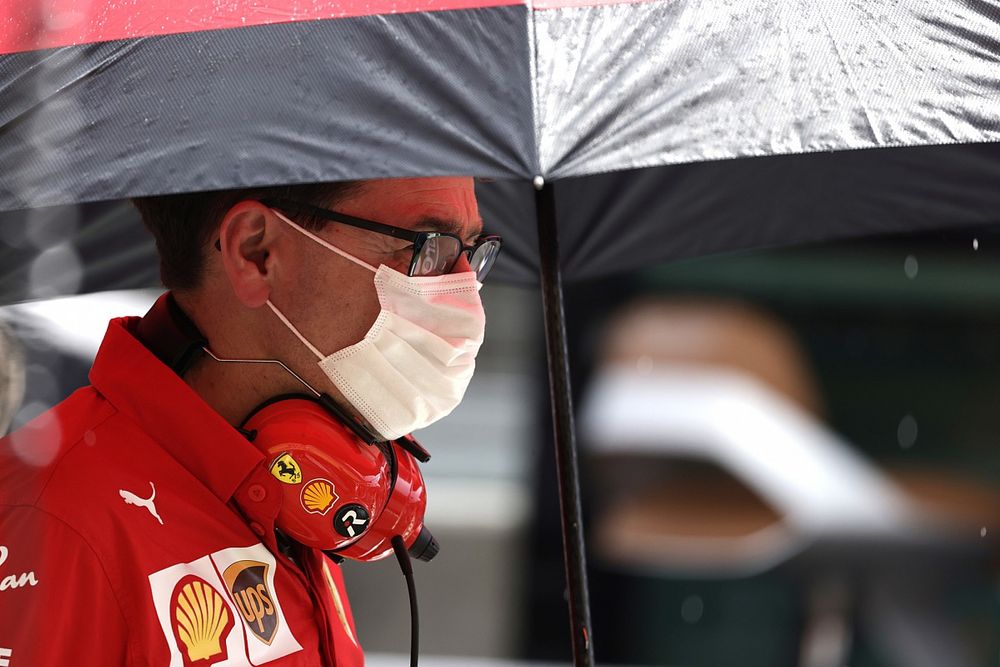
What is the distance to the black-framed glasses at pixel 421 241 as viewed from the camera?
6.72ft

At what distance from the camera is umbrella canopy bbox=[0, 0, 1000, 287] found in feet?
4.85

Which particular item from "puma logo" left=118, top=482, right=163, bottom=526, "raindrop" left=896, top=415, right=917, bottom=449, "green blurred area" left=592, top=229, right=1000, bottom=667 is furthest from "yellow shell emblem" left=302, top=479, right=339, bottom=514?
"raindrop" left=896, top=415, right=917, bottom=449

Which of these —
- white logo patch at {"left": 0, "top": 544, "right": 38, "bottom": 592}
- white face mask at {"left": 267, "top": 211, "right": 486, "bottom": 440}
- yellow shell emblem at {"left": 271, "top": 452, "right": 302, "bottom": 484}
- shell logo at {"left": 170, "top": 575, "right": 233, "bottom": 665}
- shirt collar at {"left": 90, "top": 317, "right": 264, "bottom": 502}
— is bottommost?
shell logo at {"left": 170, "top": 575, "right": 233, "bottom": 665}

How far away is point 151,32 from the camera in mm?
1610

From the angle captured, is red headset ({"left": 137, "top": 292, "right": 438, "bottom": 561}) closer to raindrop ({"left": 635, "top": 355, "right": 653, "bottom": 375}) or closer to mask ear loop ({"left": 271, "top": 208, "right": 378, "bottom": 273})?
mask ear loop ({"left": 271, "top": 208, "right": 378, "bottom": 273})

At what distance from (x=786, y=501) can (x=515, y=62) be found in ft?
19.6

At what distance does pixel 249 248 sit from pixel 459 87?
0.67 meters

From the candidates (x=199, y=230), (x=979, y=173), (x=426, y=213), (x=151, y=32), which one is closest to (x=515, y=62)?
(x=151, y=32)

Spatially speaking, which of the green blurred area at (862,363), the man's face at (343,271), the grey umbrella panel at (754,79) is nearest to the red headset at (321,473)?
the man's face at (343,271)

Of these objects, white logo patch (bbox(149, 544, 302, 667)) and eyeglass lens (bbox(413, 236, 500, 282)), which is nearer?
white logo patch (bbox(149, 544, 302, 667))

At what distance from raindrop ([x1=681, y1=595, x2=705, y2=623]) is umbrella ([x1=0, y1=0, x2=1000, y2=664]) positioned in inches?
238

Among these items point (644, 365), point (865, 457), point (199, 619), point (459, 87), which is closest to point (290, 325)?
point (199, 619)

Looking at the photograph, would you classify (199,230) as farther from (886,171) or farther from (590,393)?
(590,393)

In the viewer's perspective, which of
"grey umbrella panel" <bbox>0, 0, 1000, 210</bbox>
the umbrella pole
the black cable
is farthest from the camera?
the umbrella pole
